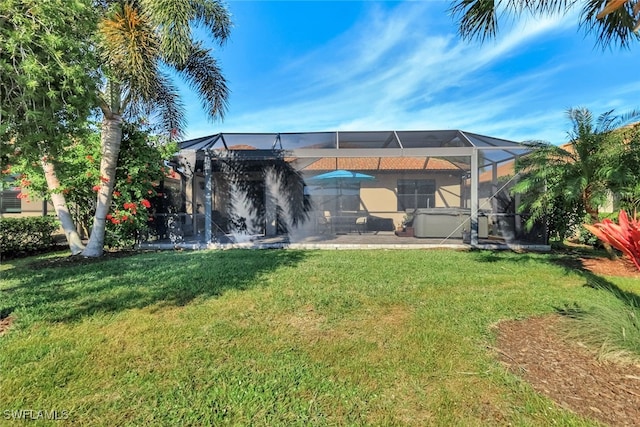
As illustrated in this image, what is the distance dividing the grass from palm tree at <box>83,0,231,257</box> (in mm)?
3262

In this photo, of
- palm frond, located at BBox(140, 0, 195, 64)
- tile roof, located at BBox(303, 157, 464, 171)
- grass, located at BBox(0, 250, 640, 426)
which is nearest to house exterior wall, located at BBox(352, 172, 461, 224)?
tile roof, located at BBox(303, 157, 464, 171)

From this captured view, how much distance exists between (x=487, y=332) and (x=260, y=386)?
2407 mm

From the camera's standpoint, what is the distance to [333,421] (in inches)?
80.0

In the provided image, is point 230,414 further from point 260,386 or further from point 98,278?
point 98,278

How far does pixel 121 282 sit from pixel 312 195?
6.59 metres

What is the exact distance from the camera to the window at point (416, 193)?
13.7 metres

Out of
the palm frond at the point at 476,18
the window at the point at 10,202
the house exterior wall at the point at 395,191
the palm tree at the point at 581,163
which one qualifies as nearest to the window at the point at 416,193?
the house exterior wall at the point at 395,191

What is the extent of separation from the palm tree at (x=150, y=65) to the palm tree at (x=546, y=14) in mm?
5060

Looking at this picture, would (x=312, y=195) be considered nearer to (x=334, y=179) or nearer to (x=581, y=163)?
(x=334, y=179)

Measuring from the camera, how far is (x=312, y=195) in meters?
10.9

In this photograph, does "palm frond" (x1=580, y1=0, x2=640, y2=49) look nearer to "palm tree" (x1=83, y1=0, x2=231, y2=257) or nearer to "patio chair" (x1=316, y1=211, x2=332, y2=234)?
"palm tree" (x1=83, y1=0, x2=231, y2=257)

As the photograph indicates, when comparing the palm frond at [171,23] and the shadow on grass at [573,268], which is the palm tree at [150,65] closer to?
the palm frond at [171,23]

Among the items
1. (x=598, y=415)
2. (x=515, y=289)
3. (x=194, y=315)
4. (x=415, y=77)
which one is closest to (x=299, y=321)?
(x=194, y=315)

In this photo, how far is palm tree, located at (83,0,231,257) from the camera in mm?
6461
